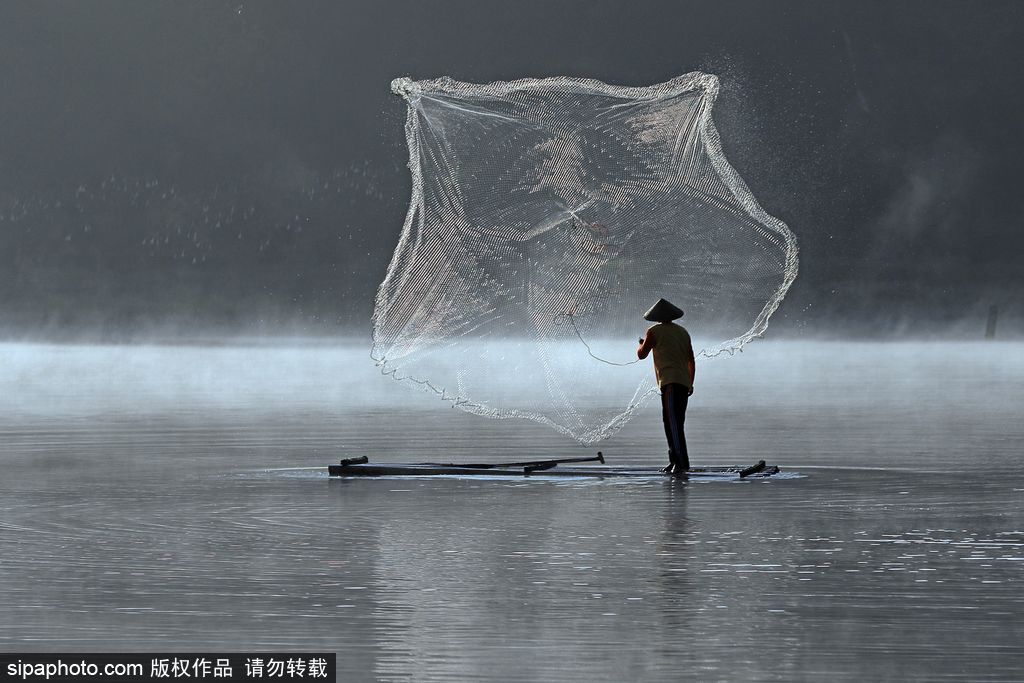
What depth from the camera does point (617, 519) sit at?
59.6ft

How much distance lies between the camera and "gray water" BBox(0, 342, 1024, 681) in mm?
11125

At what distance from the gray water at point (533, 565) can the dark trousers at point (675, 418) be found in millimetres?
841

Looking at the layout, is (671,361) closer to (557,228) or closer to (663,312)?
(663,312)

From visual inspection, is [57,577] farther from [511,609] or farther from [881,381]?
[881,381]

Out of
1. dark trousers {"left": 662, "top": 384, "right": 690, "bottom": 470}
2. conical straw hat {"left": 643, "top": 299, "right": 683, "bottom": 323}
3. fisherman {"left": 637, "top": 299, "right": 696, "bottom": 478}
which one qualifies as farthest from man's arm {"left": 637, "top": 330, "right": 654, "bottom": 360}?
dark trousers {"left": 662, "top": 384, "right": 690, "bottom": 470}

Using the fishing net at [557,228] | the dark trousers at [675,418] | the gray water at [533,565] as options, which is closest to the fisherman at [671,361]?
the dark trousers at [675,418]

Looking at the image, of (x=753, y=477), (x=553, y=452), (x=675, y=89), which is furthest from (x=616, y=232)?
(x=553, y=452)

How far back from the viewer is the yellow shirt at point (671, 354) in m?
22.5

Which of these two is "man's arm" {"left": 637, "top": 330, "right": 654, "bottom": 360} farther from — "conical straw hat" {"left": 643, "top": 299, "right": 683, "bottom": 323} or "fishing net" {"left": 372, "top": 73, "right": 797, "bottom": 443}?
"fishing net" {"left": 372, "top": 73, "right": 797, "bottom": 443}

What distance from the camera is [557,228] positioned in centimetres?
2239

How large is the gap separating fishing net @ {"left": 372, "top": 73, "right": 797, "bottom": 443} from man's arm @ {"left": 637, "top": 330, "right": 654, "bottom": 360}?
0.58 m

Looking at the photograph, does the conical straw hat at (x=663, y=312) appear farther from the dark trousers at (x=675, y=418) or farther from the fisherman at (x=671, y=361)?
the dark trousers at (x=675, y=418)

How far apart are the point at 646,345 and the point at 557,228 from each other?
73.6 inches

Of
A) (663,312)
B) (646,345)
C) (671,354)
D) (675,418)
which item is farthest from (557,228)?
(675,418)
